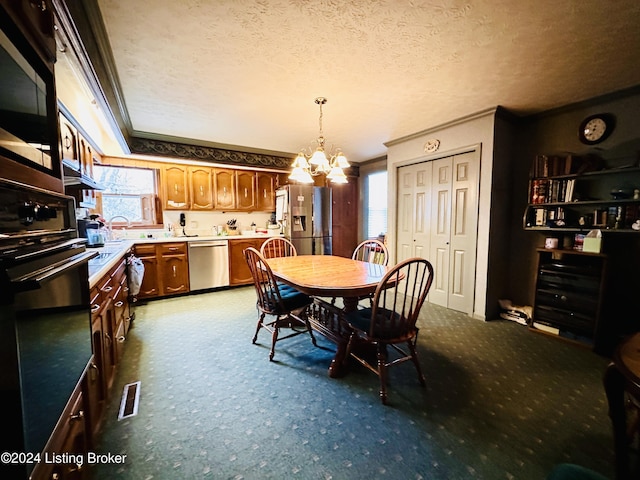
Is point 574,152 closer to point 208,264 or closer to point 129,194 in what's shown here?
point 208,264

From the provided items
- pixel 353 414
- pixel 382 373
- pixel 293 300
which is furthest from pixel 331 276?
pixel 353 414

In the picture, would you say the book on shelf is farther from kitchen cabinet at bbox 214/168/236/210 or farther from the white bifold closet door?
kitchen cabinet at bbox 214/168/236/210

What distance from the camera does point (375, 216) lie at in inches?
234

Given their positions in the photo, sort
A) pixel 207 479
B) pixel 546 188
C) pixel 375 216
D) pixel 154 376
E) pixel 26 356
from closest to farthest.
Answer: pixel 26 356 < pixel 207 479 < pixel 154 376 < pixel 546 188 < pixel 375 216

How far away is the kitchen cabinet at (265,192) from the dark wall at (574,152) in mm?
3859

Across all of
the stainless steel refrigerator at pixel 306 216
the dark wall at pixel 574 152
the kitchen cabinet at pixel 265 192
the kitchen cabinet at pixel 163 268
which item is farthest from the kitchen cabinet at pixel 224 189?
the dark wall at pixel 574 152

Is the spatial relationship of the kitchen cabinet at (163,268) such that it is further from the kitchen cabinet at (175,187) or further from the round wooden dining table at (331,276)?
the round wooden dining table at (331,276)

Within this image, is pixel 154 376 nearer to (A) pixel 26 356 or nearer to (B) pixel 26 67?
(A) pixel 26 356

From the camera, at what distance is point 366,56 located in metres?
2.04

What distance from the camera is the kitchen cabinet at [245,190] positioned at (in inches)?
193

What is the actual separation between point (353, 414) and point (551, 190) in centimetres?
304

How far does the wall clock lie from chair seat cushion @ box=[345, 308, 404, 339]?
2866 millimetres

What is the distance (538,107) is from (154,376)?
4.58 metres

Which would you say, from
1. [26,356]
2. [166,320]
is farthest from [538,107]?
[166,320]
